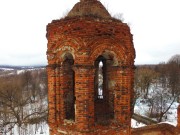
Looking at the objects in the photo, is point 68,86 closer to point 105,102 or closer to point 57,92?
point 57,92

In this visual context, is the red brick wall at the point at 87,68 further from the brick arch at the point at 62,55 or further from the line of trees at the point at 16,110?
the line of trees at the point at 16,110

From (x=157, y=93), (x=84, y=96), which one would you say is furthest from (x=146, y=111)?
(x=84, y=96)

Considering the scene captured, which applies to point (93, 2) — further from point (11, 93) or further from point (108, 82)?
point (11, 93)

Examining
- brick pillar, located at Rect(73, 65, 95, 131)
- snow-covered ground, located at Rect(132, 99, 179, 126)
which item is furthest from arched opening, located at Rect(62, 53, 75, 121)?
snow-covered ground, located at Rect(132, 99, 179, 126)

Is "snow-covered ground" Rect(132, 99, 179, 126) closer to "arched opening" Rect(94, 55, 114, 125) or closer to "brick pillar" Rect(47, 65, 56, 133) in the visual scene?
"arched opening" Rect(94, 55, 114, 125)

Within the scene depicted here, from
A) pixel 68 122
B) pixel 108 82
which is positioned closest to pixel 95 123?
pixel 68 122

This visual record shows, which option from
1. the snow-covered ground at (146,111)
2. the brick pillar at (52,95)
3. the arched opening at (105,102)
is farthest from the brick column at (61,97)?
the snow-covered ground at (146,111)
